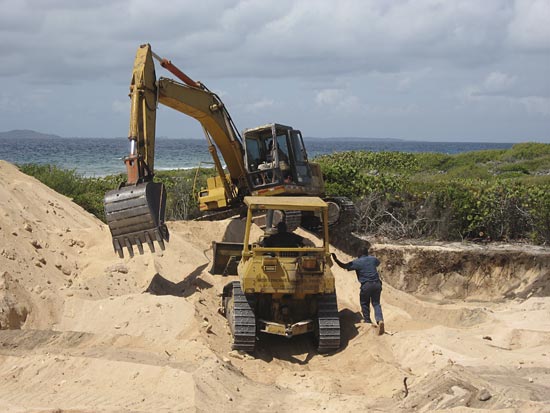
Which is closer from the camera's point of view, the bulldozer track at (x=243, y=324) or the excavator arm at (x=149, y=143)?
the bulldozer track at (x=243, y=324)

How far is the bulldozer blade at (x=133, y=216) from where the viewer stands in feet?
36.6

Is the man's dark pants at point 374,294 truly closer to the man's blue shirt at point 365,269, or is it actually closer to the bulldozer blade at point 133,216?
the man's blue shirt at point 365,269

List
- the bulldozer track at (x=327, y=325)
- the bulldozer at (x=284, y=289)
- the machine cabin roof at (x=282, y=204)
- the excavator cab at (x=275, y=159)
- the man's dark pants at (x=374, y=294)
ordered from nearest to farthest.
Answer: the bulldozer at (x=284, y=289) → the machine cabin roof at (x=282, y=204) → the bulldozer track at (x=327, y=325) → the man's dark pants at (x=374, y=294) → the excavator cab at (x=275, y=159)

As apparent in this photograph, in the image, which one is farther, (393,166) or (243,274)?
(393,166)

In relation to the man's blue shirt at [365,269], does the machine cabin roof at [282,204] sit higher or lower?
higher

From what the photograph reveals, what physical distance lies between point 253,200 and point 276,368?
8.11 ft

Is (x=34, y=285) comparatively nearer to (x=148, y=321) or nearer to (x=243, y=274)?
(x=148, y=321)

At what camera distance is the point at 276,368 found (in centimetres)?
1020

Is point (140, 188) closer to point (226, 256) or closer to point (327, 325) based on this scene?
point (226, 256)

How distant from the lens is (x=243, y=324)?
10.3 metres

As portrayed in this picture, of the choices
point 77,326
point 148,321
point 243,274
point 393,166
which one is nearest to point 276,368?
point 243,274

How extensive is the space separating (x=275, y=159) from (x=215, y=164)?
143 cm

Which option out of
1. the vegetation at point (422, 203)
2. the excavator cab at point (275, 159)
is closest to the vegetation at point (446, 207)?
the vegetation at point (422, 203)

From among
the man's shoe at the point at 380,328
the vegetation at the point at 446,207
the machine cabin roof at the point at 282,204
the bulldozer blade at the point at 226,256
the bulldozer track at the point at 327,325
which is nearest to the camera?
the machine cabin roof at the point at 282,204
